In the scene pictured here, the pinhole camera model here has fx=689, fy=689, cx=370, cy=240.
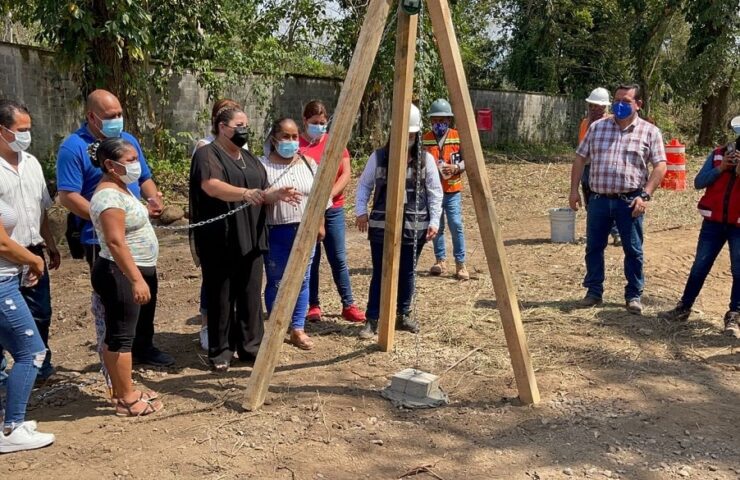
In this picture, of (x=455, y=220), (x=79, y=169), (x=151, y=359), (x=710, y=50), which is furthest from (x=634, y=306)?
(x=710, y=50)

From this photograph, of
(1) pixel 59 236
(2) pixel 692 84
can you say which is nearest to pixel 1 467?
(1) pixel 59 236

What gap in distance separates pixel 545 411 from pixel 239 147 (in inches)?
98.9

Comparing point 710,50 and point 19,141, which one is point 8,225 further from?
point 710,50

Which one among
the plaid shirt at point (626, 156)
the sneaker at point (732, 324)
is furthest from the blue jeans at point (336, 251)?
the sneaker at point (732, 324)

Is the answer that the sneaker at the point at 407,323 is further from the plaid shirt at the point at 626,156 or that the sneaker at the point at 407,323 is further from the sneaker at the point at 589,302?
the plaid shirt at the point at 626,156

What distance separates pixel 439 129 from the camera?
659 cm

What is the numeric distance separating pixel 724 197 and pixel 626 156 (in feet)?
2.58

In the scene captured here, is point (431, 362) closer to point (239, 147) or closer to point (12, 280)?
point (239, 147)

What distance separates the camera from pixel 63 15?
28.0ft

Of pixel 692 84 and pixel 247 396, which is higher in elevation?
pixel 692 84

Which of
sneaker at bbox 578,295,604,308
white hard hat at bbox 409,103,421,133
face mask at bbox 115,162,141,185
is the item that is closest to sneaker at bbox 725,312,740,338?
sneaker at bbox 578,295,604,308

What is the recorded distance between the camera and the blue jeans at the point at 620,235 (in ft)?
18.5

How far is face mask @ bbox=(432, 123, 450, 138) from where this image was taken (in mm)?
6566

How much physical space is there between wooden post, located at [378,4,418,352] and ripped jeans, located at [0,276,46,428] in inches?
89.5
